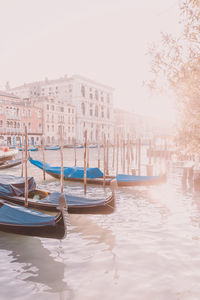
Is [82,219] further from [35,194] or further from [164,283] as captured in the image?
[164,283]

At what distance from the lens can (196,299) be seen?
387 centimetres

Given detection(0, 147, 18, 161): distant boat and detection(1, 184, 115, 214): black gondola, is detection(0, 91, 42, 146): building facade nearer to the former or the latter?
detection(0, 147, 18, 161): distant boat

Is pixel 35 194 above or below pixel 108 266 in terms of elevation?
above

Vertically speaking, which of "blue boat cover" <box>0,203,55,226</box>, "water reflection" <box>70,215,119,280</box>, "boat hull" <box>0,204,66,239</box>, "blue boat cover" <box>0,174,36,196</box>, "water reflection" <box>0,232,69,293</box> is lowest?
"water reflection" <box>0,232,69,293</box>

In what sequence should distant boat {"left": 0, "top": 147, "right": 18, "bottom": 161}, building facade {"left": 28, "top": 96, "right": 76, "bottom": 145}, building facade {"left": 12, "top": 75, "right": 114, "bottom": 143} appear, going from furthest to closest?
1. building facade {"left": 12, "top": 75, "right": 114, "bottom": 143}
2. building facade {"left": 28, "top": 96, "right": 76, "bottom": 145}
3. distant boat {"left": 0, "top": 147, "right": 18, "bottom": 161}

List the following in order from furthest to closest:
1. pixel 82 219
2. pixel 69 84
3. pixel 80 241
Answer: pixel 69 84
pixel 82 219
pixel 80 241

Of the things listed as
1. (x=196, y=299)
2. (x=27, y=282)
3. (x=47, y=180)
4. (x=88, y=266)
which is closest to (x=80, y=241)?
(x=88, y=266)

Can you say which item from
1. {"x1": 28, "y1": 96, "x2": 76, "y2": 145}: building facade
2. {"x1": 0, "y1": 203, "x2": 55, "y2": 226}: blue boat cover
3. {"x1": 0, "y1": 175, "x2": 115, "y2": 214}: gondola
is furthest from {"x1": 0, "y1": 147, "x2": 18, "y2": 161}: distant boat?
{"x1": 28, "y1": 96, "x2": 76, "y2": 145}: building facade

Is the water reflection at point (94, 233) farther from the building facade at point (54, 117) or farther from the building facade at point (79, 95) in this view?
the building facade at point (79, 95)

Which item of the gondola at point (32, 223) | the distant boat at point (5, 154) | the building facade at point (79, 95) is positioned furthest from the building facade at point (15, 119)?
the gondola at point (32, 223)

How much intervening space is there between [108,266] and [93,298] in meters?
0.97

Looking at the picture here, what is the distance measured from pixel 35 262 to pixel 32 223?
825mm

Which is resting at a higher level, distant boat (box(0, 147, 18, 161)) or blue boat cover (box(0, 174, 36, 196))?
distant boat (box(0, 147, 18, 161))

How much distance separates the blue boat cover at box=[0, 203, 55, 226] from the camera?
5.55m
